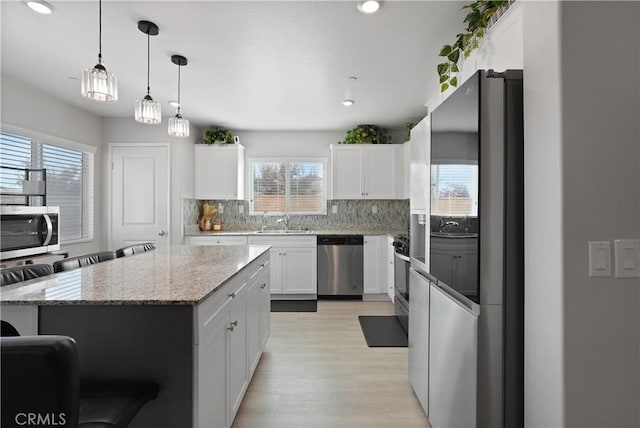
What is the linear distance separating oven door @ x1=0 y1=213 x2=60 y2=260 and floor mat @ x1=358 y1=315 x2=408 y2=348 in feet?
10.2

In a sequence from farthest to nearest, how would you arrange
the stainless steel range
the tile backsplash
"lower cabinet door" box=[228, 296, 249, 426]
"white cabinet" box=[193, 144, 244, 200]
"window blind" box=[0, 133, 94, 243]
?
the tile backsplash
"white cabinet" box=[193, 144, 244, 200]
the stainless steel range
"window blind" box=[0, 133, 94, 243]
"lower cabinet door" box=[228, 296, 249, 426]

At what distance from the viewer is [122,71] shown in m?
3.03

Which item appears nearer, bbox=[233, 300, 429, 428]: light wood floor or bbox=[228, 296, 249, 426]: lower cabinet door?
bbox=[228, 296, 249, 426]: lower cabinet door

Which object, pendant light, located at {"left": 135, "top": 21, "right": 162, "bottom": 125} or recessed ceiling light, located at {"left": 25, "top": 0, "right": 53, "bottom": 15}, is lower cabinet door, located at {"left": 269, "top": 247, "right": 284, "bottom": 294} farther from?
recessed ceiling light, located at {"left": 25, "top": 0, "right": 53, "bottom": 15}

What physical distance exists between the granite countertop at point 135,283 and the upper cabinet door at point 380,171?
118 inches

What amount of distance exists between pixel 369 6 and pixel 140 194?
395 centimetres

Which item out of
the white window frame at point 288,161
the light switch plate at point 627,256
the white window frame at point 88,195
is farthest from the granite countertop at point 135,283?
the white window frame at point 288,161

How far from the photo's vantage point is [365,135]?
16.5ft

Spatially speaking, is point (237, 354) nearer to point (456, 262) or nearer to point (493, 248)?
point (456, 262)

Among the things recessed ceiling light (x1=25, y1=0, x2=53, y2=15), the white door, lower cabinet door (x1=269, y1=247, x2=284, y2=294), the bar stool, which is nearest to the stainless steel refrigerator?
the bar stool

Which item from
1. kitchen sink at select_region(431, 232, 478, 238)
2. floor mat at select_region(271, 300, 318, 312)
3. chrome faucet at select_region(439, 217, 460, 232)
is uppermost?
chrome faucet at select_region(439, 217, 460, 232)

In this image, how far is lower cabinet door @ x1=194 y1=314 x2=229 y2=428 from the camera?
139 centimetres

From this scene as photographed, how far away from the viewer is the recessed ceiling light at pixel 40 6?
201cm

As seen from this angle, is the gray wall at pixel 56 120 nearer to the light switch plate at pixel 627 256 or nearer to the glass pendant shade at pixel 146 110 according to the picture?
the glass pendant shade at pixel 146 110
